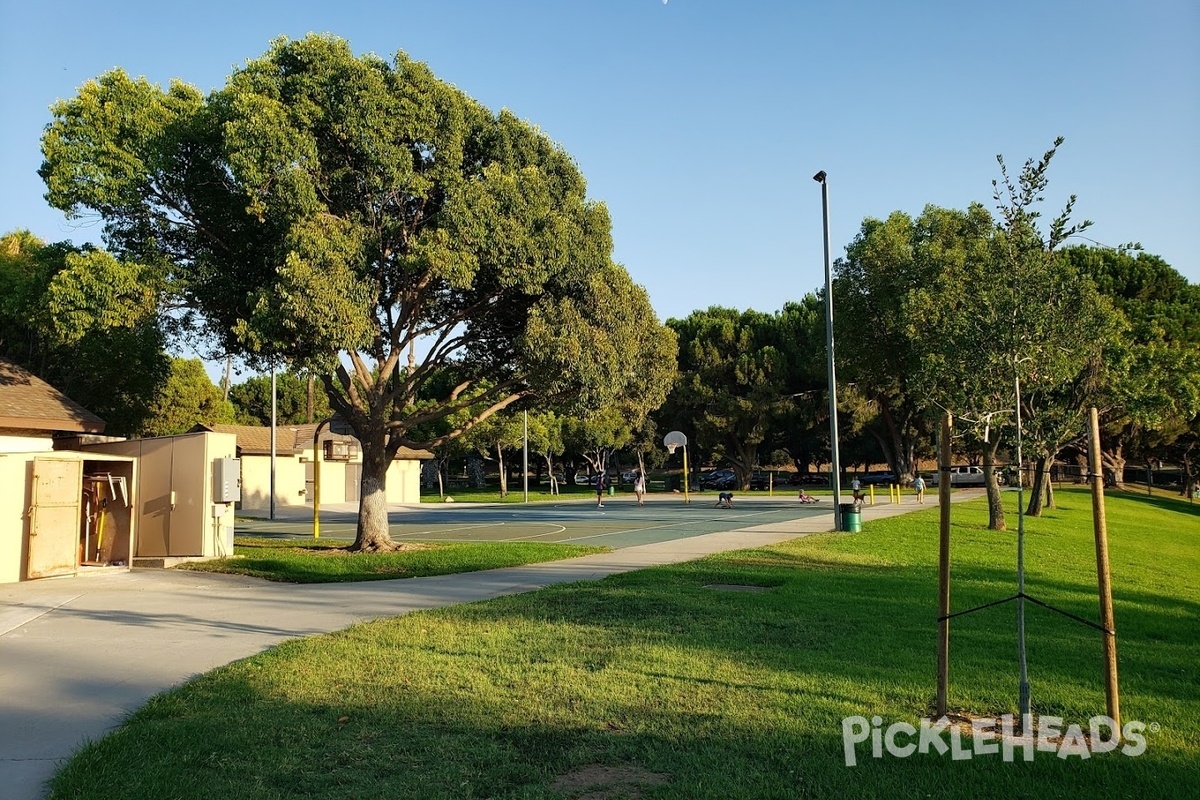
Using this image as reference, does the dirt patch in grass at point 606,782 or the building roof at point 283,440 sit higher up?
the building roof at point 283,440

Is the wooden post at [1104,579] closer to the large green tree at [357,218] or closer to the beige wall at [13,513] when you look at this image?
the large green tree at [357,218]

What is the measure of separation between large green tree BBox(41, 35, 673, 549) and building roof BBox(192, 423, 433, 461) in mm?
25324

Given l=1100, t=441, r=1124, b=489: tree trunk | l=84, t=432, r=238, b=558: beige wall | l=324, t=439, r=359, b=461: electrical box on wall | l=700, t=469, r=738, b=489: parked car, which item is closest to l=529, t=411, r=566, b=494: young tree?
l=324, t=439, r=359, b=461: electrical box on wall

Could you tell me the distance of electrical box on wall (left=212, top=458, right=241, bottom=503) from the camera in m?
16.9

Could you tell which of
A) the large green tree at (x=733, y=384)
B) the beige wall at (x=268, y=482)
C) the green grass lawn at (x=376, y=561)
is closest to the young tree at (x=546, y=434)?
the large green tree at (x=733, y=384)

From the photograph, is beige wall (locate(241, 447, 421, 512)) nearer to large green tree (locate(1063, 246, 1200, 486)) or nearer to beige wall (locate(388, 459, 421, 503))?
beige wall (locate(388, 459, 421, 503))

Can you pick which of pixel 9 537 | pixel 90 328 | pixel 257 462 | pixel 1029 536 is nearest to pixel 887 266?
pixel 1029 536

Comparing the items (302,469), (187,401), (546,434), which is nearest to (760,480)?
(546,434)

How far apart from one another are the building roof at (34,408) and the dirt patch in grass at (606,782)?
15144 millimetres

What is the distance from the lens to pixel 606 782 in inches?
193

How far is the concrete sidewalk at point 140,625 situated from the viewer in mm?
6387

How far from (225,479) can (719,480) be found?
193 feet

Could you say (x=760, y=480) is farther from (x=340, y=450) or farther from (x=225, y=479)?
(x=225, y=479)

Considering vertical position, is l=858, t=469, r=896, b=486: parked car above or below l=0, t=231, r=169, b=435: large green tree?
below
